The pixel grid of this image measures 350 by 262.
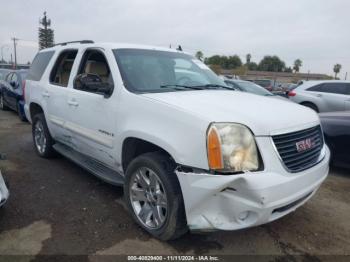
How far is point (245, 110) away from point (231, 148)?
0.45 meters

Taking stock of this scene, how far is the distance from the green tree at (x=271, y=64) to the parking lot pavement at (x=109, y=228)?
81.9m

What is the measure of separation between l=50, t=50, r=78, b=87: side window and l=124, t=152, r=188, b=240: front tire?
205cm

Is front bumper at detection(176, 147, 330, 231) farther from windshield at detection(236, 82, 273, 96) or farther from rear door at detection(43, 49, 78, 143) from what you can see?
windshield at detection(236, 82, 273, 96)

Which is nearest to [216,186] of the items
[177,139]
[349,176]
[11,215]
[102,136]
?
[177,139]

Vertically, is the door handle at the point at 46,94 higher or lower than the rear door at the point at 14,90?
higher

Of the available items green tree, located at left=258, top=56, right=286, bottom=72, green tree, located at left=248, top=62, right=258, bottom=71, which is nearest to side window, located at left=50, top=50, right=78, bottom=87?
green tree, located at left=248, top=62, right=258, bottom=71

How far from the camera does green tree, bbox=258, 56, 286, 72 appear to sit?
270 feet

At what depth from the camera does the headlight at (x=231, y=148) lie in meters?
2.52

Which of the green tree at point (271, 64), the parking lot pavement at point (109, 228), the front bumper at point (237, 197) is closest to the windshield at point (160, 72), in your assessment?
the front bumper at point (237, 197)

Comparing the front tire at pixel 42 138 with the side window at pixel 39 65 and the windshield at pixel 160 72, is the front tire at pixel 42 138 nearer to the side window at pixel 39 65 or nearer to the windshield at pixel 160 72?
the side window at pixel 39 65

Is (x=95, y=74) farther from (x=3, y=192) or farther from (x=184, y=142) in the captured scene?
(x=184, y=142)

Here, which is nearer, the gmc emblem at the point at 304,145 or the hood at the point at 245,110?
the hood at the point at 245,110

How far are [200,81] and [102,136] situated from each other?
1.38m

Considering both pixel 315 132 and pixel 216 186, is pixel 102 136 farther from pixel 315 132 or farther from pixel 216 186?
pixel 315 132
